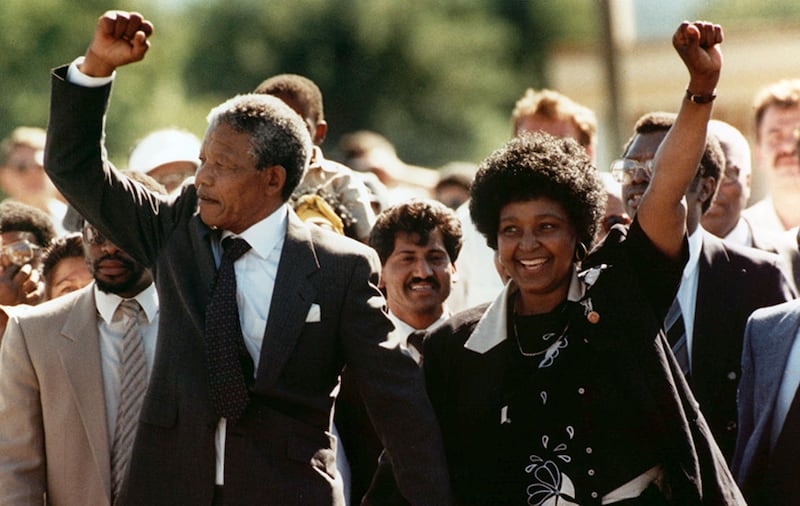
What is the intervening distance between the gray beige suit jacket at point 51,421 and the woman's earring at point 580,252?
1933 mm

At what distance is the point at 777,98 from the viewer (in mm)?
10094

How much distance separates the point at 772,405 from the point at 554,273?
115 centimetres

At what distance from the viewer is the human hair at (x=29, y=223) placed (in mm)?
8945

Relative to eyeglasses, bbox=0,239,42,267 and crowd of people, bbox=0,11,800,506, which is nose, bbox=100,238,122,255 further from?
eyeglasses, bbox=0,239,42,267

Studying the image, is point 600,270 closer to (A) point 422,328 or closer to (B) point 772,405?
(B) point 772,405

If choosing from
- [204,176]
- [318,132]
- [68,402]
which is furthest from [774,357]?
[318,132]

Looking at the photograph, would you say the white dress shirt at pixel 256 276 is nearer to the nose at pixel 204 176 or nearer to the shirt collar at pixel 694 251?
the nose at pixel 204 176

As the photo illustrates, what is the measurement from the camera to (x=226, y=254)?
612 centimetres

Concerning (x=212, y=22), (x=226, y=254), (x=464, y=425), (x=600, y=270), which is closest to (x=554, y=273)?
(x=600, y=270)

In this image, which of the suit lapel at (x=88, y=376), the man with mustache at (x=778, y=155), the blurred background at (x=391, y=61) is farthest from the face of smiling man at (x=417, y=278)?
the blurred background at (x=391, y=61)

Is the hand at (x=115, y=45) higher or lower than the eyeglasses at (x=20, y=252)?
higher

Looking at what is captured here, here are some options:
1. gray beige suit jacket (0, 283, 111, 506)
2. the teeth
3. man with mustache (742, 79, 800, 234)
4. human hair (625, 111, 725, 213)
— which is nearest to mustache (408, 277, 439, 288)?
human hair (625, 111, 725, 213)

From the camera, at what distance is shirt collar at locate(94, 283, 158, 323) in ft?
22.5

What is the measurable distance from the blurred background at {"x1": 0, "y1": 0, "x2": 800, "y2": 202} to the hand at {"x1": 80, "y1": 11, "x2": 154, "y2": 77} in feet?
82.5
